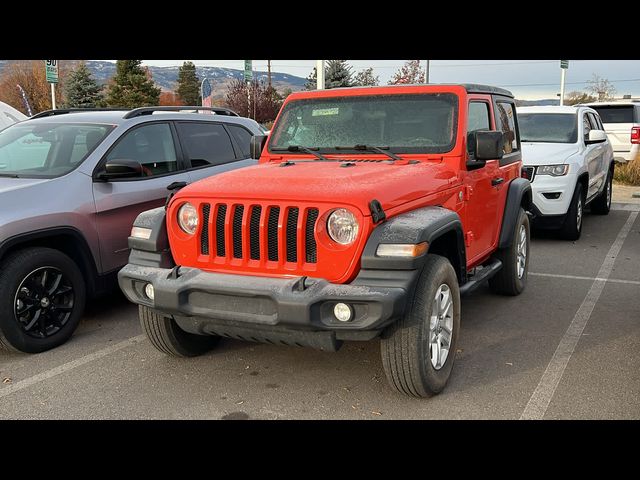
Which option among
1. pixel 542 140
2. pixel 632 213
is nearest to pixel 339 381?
pixel 542 140

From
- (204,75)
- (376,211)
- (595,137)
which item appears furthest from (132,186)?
(204,75)

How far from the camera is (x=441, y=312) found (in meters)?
3.89

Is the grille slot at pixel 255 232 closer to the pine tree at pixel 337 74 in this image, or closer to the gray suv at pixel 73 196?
the gray suv at pixel 73 196

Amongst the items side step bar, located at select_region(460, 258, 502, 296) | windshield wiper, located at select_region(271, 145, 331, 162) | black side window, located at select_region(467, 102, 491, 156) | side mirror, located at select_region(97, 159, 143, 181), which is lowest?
side step bar, located at select_region(460, 258, 502, 296)

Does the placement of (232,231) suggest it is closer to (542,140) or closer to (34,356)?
(34,356)

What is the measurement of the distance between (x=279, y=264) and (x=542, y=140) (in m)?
7.13

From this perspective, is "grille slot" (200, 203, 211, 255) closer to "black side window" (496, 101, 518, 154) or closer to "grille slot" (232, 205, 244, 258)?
"grille slot" (232, 205, 244, 258)

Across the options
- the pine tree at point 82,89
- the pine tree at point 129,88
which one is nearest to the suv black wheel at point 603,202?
the pine tree at point 129,88

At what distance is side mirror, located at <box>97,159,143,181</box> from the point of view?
505cm

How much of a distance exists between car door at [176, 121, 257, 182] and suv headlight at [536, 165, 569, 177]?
4.19 metres

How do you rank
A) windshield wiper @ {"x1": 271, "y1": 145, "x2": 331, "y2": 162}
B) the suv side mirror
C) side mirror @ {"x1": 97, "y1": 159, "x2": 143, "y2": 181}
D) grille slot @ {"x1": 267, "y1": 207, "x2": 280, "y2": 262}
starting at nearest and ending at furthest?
grille slot @ {"x1": 267, "y1": 207, "x2": 280, "y2": 262}, the suv side mirror, windshield wiper @ {"x1": 271, "y1": 145, "x2": 331, "y2": 162}, side mirror @ {"x1": 97, "y1": 159, "x2": 143, "y2": 181}

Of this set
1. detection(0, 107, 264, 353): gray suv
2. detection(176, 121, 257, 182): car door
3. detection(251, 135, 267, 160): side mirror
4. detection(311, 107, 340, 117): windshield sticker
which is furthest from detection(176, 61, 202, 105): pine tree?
detection(311, 107, 340, 117): windshield sticker

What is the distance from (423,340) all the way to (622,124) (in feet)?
45.1

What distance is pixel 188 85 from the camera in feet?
253
